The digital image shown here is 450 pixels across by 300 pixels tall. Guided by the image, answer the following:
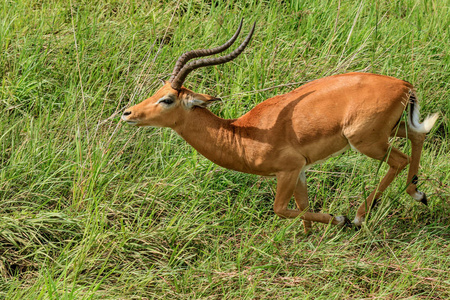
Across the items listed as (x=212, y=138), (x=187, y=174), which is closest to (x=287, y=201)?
(x=212, y=138)

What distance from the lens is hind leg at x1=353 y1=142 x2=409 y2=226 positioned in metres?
4.77

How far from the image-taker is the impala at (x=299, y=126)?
4672 millimetres

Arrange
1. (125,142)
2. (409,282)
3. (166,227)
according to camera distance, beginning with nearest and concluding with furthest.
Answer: (409,282)
(166,227)
(125,142)

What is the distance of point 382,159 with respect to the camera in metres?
4.74

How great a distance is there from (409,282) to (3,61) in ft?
13.3

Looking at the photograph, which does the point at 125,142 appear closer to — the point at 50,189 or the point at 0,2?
the point at 50,189

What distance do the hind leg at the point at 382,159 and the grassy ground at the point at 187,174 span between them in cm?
10

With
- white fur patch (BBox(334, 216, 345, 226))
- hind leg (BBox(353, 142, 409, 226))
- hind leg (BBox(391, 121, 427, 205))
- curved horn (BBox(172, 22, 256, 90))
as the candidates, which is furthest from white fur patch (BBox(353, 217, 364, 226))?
curved horn (BBox(172, 22, 256, 90))

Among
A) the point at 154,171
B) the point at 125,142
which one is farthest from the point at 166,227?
the point at 125,142

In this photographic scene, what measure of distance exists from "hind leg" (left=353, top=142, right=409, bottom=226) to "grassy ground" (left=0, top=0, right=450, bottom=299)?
104mm

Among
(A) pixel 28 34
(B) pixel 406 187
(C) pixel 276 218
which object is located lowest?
(C) pixel 276 218

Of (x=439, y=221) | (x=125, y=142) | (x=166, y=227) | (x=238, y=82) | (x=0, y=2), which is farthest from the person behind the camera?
(x=0, y=2)

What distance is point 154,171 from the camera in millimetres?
5211

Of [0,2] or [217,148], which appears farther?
[0,2]
